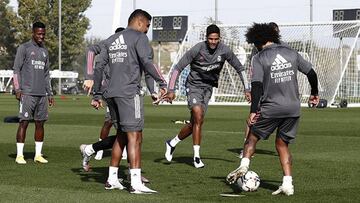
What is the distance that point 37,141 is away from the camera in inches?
563

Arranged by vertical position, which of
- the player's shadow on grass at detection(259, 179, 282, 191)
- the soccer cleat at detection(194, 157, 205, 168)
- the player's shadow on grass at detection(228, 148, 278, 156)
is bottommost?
the player's shadow on grass at detection(228, 148, 278, 156)

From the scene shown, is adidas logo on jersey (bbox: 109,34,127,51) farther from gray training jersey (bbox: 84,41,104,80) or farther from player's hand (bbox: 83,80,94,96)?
player's hand (bbox: 83,80,94,96)

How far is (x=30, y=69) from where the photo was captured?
559 inches

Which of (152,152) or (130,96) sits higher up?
(130,96)

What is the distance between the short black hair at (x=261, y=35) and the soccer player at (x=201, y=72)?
315cm

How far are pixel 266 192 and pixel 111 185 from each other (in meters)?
1.87

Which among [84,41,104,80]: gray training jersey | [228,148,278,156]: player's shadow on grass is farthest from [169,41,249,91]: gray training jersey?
[84,41,104,80]: gray training jersey

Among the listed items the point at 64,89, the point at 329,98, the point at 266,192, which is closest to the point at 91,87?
the point at 266,192

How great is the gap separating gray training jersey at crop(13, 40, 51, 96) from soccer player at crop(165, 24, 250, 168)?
2.18m

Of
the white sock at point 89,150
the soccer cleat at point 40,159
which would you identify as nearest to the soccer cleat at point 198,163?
the white sock at point 89,150

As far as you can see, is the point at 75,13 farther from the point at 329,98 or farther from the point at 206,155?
the point at 206,155

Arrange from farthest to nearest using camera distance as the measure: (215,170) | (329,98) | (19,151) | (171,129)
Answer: (329,98)
(171,129)
(19,151)
(215,170)

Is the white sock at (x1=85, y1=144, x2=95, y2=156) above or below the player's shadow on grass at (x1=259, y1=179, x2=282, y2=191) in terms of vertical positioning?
above

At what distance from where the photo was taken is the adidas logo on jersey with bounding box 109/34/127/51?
10633mm
